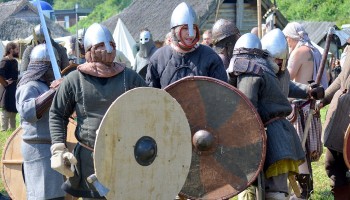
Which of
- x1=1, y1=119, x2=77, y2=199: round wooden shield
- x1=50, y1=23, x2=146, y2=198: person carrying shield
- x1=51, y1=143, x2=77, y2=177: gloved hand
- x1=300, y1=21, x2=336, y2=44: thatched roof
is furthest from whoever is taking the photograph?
x1=300, y1=21, x2=336, y2=44: thatched roof

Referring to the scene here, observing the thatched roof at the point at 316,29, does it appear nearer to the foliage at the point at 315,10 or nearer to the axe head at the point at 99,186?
the foliage at the point at 315,10

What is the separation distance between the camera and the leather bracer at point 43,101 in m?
6.36

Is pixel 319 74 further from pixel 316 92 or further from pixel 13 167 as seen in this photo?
pixel 13 167

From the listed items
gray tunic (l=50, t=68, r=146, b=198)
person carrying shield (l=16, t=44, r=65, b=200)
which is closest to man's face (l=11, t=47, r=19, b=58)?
person carrying shield (l=16, t=44, r=65, b=200)

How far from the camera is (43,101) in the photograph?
6.39 meters

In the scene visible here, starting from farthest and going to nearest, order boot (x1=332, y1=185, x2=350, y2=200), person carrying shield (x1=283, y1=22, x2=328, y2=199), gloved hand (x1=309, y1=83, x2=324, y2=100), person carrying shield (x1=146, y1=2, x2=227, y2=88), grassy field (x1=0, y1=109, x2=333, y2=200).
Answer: grassy field (x1=0, y1=109, x2=333, y2=200) < person carrying shield (x1=283, y1=22, x2=328, y2=199) < boot (x1=332, y1=185, x2=350, y2=200) < gloved hand (x1=309, y1=83, x2=324, y2=100) < person carrying shield (x1=146, y1=2, x2=227, y2=88)

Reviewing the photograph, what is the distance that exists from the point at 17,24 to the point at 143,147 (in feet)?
140

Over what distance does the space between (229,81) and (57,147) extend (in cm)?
151

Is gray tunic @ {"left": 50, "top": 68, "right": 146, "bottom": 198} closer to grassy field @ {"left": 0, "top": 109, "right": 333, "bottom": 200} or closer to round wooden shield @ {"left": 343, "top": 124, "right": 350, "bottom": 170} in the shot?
round wooden shield @ {"left": 343, "top": 124, "right": 350, "bottom": 170}

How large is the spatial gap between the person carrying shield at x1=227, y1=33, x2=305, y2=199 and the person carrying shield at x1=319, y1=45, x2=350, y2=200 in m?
0.94

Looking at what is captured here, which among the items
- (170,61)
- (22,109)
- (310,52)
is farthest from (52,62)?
(310,52)

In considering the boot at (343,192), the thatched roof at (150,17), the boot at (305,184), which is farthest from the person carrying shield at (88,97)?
the thatched roof at (150,17)

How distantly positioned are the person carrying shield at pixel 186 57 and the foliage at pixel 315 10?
35984mm

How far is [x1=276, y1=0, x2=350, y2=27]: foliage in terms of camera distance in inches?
1721
